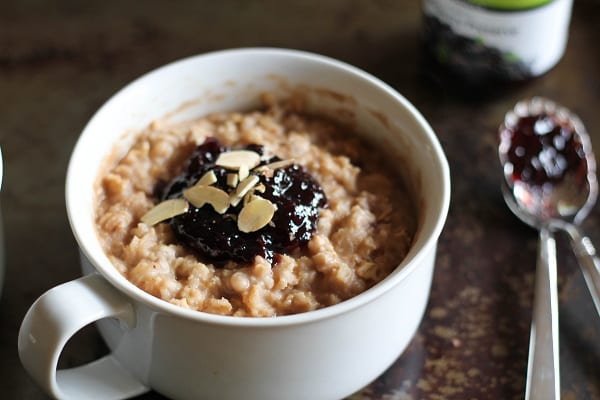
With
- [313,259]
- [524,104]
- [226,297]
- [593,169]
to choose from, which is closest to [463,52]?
[524,104]

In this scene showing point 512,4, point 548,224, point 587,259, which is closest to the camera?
point 587,259

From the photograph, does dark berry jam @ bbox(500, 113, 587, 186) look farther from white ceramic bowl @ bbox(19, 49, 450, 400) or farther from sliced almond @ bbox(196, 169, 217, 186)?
sliced almond @ bbox(196, 169, 217, 186)

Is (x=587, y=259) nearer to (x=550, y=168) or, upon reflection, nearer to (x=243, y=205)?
(x=550, y=168)

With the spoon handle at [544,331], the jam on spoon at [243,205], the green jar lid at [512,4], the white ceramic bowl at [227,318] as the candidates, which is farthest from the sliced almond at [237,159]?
the green jar lid at [512,4]

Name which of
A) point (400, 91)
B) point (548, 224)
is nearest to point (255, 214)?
point (548, 224)

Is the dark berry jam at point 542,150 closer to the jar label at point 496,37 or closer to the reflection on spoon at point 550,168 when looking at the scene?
the reflection on spoon at point 550,168
